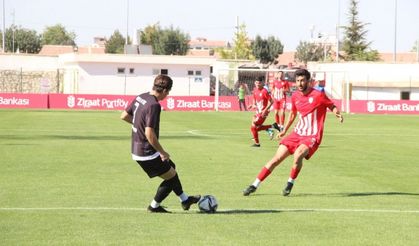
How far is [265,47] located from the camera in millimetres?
120125

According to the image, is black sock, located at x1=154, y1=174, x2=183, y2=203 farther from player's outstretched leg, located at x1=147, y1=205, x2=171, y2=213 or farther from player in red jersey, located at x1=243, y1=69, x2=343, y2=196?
player in red jersey, located at x1=243, y1=69, x2=343, y2=196

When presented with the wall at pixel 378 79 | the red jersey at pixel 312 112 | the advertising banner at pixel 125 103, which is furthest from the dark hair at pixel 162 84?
the wall at pixel 378 79

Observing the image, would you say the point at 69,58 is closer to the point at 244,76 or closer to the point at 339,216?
the point at 244,76

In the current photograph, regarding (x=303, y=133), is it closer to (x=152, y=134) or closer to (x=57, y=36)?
(x=152, y=134)

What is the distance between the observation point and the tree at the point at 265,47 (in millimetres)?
119438

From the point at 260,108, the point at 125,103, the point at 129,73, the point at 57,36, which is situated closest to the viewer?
the point at 260,108

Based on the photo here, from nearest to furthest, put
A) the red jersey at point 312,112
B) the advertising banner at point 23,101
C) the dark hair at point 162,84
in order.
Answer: the dark hair at point 162,84 < the red jersey at point 312,112 < the advertising banner at point 23,101

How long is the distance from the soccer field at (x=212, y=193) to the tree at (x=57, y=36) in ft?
537

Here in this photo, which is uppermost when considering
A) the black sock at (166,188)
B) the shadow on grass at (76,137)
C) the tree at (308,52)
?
the tree at (308,52)

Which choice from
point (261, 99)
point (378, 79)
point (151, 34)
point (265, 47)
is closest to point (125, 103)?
point (378, 79)

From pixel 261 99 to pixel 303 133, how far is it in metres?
11.7

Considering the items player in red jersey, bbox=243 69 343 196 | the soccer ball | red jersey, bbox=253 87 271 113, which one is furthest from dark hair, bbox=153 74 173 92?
red jersey, bbox=253 87 271 113

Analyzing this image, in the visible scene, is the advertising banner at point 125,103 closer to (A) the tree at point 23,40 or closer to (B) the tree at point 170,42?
(B) the tree at point 170,42

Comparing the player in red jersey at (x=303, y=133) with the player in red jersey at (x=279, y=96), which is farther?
the player in red jersey at (x=279, y=96)
